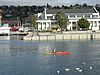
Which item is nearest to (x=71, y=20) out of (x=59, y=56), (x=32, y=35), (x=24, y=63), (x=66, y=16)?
(x=66, y=16)

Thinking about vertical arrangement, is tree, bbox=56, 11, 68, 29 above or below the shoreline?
above

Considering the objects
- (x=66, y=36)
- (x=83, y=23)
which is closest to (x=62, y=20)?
(x=83, y=23)

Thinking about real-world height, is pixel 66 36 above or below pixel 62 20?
below

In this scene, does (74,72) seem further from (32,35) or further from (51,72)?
(32,35)

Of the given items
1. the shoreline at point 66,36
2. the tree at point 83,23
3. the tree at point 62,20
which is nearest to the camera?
the shoreline at point 66,36

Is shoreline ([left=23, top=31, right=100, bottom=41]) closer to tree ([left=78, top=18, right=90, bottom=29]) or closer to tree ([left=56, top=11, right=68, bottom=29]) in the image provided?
tree ([left=78, top=18, right=90, bottom=29])

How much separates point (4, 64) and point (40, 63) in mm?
5693

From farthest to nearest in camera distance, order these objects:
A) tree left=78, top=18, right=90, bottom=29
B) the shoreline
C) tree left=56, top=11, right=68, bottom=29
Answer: tree left=56, top=11, right=68, bottom=29 < tree left=78, top=18, right=90, bottom=29 < the shoreline

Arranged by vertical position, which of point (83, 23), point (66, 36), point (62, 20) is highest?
point (62, 20)

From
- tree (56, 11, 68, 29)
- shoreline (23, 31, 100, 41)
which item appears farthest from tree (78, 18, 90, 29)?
shoreline (23, 31, 100, 41)

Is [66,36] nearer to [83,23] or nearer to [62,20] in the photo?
[83,23]

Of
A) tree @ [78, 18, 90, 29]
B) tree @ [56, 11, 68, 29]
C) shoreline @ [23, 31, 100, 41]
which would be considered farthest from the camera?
tree @ [56, 11, 68, 29]

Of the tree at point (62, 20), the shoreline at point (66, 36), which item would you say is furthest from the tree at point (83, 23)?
the shoreline at point (66, 36)

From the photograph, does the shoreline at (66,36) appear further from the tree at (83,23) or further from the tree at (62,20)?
the tree at (62,20)
